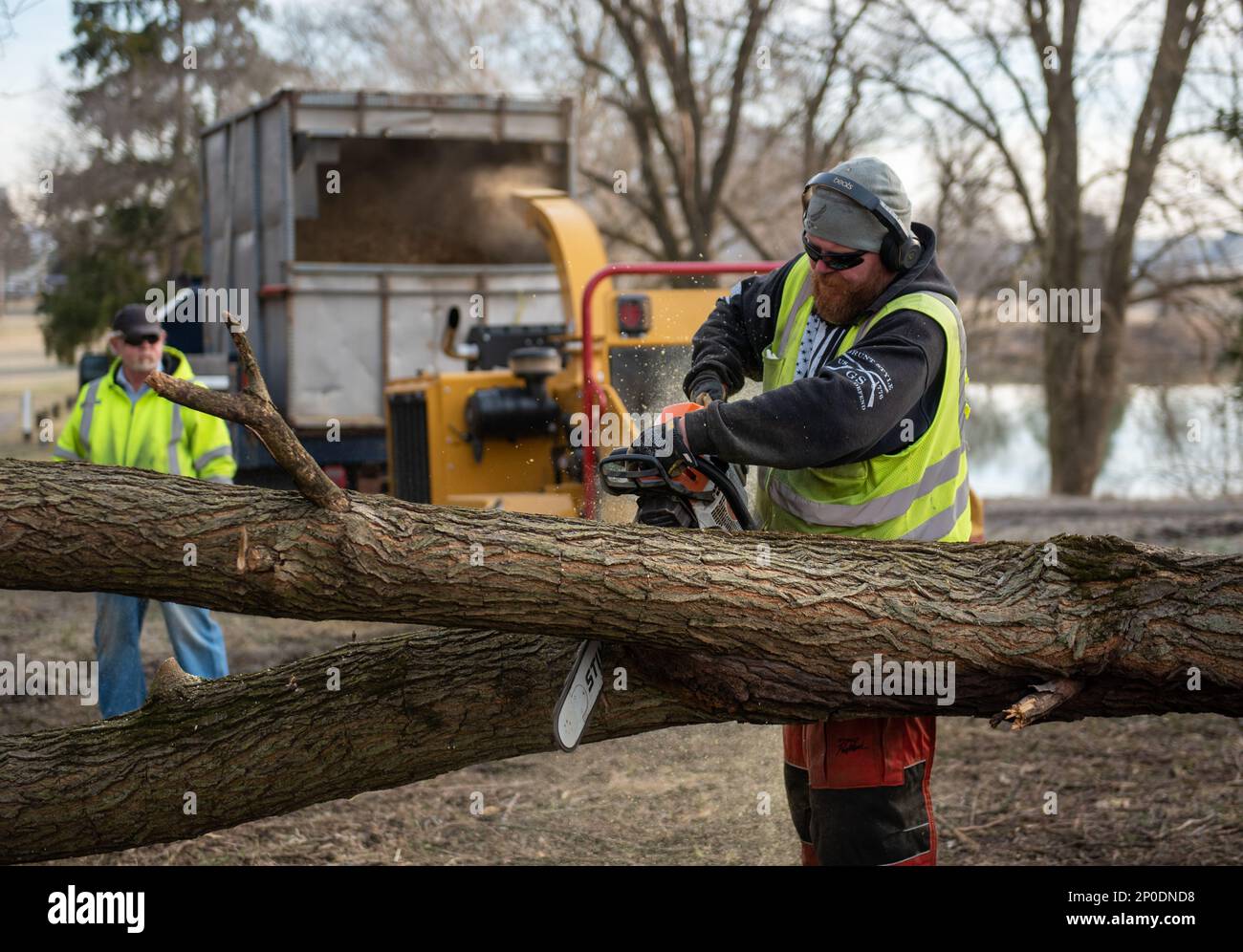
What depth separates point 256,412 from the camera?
291 cm

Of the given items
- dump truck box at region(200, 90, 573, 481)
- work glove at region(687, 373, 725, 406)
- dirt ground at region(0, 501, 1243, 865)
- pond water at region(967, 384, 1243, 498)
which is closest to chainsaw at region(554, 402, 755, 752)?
work glove at region(687, 373, 725, 406)

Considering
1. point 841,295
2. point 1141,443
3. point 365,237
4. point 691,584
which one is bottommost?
point 1141,443

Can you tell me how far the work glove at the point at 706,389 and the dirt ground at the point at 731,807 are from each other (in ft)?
6.19

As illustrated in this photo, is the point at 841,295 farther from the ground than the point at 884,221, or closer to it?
closer to it

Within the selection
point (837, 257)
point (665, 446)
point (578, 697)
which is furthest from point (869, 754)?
point (837, 257)

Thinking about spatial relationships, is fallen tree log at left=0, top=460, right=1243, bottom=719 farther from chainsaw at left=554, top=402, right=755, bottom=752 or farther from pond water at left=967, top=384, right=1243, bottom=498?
pond water at left=967, top=384, right=1243, bottom=498

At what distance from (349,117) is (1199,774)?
7.26 metres

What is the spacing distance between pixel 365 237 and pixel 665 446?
811 centimetres

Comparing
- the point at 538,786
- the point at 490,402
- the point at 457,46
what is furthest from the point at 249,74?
the point at 538,786

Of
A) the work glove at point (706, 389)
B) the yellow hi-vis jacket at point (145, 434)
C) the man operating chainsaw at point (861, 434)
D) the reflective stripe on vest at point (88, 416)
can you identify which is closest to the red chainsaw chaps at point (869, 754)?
→ the man operating chainsaw at point (861, 434)

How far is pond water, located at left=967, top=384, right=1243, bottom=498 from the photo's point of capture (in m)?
12.4

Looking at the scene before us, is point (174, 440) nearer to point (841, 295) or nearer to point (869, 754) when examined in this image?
point (841, 295)

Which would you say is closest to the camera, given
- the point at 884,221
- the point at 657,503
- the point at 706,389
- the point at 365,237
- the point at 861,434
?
the point at 861,434
